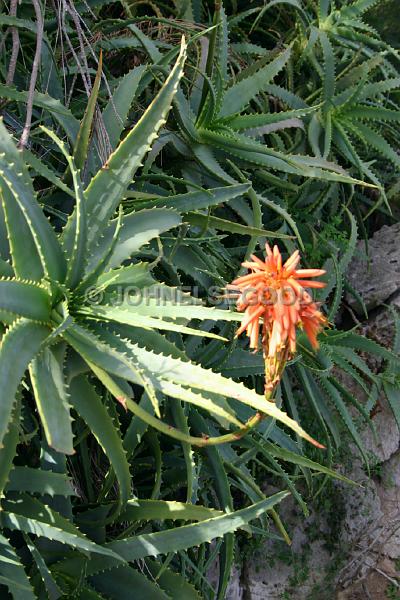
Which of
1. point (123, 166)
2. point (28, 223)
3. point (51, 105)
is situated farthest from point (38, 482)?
point (51, 105)

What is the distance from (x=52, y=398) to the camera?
3.54 feet

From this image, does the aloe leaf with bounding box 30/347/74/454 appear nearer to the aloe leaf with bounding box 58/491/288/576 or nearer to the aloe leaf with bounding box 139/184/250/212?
the aloe leaf with bounding box 58/491/288/576

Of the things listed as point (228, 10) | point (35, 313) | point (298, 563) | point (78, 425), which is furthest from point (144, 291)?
point (228, 10)

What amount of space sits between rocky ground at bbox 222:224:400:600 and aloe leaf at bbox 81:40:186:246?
3.89ft

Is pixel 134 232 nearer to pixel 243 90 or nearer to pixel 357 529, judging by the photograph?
pixel 243 90

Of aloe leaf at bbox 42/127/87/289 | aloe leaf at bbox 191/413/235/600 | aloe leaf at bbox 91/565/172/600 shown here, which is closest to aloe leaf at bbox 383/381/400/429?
aloe leaf at bbox 191/413/235/600

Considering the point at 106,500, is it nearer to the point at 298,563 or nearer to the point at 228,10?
the point at 298,563

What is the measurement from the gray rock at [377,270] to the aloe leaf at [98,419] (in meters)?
1.36

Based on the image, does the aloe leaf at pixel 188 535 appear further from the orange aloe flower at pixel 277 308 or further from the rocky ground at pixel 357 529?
the rocky ground at pixel 357 529

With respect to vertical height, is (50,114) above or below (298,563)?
above

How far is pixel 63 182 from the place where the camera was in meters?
1.50

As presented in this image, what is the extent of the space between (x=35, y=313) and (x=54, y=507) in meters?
0.44

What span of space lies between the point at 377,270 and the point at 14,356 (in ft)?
5.39

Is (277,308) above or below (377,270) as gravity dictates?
below
